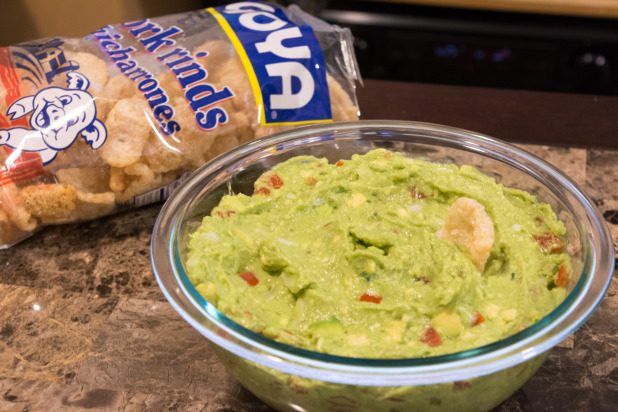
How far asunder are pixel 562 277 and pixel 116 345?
0.92 m

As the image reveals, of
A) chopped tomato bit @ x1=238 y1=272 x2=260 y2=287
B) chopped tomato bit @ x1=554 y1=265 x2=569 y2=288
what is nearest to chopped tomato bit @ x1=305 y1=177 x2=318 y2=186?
chopped tomato bit @ x1=238 y1=272 x2=260 y2=287

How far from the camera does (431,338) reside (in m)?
0.99

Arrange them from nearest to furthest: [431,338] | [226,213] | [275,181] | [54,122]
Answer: [431,338] < [226,213] < [275,181] < [54,122]

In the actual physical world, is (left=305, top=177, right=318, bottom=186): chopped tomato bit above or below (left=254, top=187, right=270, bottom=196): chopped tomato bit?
above

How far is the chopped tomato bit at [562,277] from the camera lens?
1.12m

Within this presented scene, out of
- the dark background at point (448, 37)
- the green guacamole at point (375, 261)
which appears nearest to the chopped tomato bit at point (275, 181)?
the green guacamole at point (375, 261)

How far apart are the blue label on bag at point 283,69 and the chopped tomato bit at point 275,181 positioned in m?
0.43

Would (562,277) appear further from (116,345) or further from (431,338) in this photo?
(116,345)

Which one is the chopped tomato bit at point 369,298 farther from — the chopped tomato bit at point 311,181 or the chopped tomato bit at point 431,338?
the chopped tomato bit at point 311,181

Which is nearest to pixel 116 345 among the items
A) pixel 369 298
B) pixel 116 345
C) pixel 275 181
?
pixel 116 345

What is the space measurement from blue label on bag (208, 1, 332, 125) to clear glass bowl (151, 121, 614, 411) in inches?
16.4

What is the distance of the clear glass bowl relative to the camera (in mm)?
882

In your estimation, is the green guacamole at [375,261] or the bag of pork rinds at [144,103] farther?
the bag of pork rinds at [144,103]

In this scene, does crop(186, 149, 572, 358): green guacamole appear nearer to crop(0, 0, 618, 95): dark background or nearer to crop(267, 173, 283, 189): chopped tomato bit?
crop(267, 173, 283, 189): chopped tomato bit
